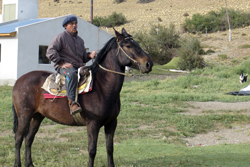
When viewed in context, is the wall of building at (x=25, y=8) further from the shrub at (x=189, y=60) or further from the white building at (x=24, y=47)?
the shrub at (x=189, y=60)

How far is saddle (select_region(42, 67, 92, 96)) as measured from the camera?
473 centimetres

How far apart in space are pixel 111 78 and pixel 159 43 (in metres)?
32.6

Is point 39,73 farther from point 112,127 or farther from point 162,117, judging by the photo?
point 162,117

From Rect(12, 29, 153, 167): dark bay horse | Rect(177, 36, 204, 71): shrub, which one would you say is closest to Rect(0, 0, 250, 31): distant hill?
Rect(177, 36, 204, 71): shrub

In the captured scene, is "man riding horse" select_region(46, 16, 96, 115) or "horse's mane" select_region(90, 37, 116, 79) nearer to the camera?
"man riding horse" select_region(46, 16, 96, 115)

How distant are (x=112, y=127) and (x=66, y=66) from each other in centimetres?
121

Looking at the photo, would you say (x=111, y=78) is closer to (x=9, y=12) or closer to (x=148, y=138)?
(x=148, y=138)

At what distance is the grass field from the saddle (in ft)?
4.44

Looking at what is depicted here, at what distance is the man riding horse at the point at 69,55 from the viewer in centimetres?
464

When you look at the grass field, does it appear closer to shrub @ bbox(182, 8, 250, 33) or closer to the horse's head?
the horse's head

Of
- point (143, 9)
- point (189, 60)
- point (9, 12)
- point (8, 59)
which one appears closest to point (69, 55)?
point (8, 59)

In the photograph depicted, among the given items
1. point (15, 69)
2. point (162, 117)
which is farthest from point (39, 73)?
point (15, 69)

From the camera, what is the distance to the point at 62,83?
4914 mm

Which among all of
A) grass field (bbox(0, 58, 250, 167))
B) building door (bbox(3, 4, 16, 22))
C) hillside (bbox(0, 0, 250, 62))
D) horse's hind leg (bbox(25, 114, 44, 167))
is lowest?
grass field (bbox(0, 58, 250, 167))
